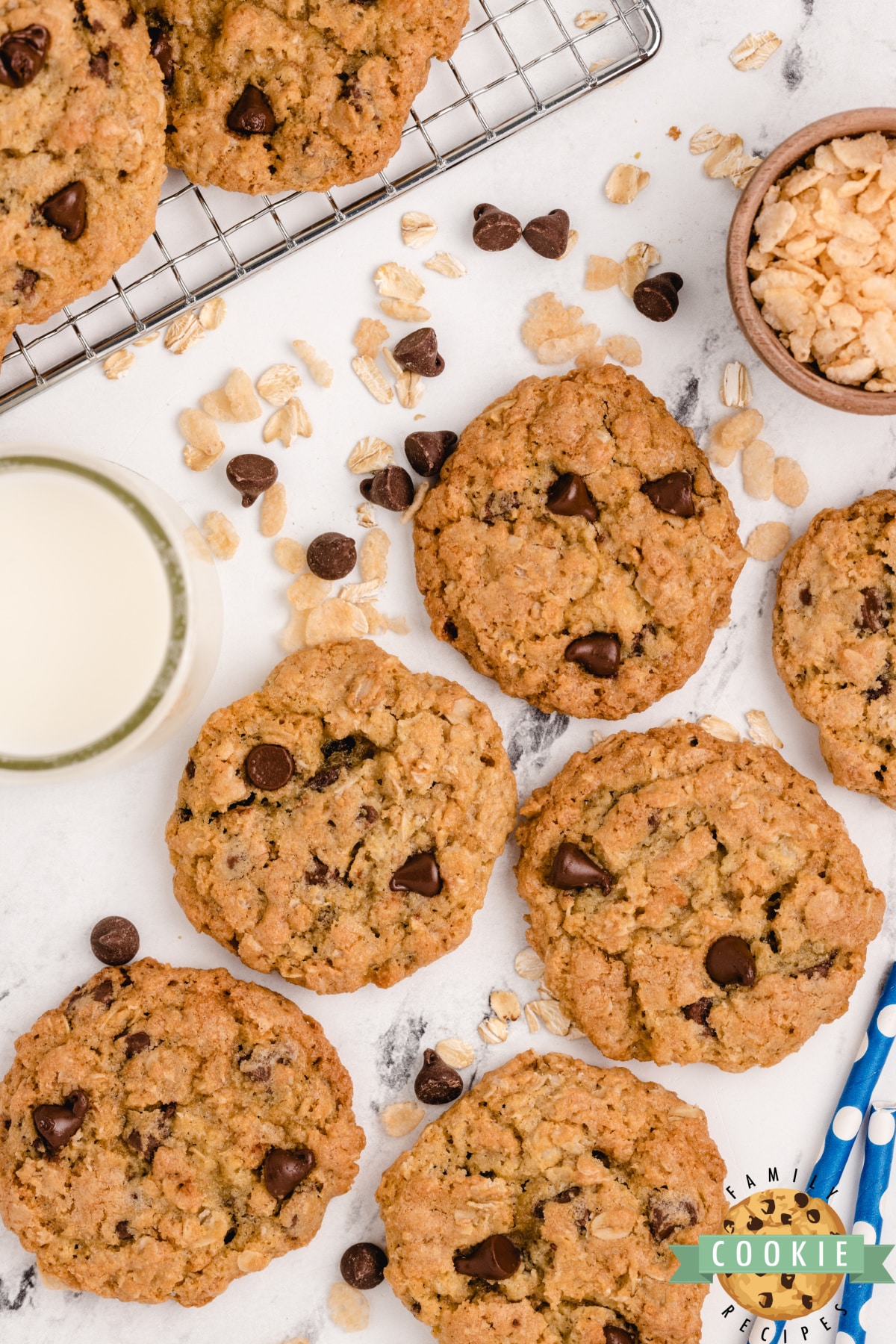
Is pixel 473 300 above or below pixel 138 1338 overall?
above

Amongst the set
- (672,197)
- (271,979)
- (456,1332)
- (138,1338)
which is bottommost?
(456,1332)

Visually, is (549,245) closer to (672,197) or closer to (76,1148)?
(672,197)

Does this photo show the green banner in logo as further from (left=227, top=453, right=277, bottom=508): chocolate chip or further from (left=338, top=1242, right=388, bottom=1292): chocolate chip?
(left=227, top=453, right=277, bottom=508): chocolate chip

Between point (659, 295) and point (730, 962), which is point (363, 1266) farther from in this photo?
point (659, 295)

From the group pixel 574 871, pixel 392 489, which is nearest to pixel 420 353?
pixel 392 489

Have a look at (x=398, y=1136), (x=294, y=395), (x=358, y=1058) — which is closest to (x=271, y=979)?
(x=358, y=1058)

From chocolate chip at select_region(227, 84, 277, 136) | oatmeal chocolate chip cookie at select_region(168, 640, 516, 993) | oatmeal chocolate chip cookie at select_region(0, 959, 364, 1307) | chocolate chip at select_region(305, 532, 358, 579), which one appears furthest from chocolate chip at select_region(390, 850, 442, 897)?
chocolate chip at select_region(227, 84, 277, 136)
